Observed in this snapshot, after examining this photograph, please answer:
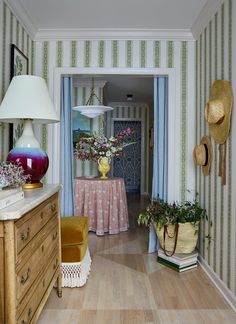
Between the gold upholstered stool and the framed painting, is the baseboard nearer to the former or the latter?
the gold upholstered stool

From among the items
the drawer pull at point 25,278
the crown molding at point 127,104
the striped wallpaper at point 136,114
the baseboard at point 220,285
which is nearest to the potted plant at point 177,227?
the baseboard at point 220,285

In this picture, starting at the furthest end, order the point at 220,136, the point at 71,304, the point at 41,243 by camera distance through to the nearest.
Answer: the point at 220,136 → the point at 71,304 → the point at 41,243

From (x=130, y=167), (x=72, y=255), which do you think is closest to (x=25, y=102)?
(x=72, y=255)

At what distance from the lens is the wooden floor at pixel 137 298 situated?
6.69ft

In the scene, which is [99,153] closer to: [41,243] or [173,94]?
A: [173,94]

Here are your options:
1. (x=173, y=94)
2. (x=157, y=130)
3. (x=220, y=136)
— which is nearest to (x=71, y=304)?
(x=220, y=136)

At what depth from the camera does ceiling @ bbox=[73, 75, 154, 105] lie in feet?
18.3

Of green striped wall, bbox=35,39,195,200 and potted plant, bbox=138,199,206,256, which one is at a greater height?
green striped wall, bbox=35,39,195,200

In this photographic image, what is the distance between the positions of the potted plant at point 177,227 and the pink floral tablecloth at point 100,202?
1.20 meters

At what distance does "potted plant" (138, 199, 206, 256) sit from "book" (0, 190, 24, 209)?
1809mm

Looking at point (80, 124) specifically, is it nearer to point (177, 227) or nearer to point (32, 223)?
point (177, 227)

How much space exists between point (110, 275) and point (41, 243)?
1227mm

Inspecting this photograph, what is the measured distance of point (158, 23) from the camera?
10.2 ft

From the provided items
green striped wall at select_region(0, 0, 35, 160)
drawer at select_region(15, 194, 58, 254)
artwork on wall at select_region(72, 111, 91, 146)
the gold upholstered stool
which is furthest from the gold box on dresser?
artwork on wall at select_region(72, 111, 91, 146)
